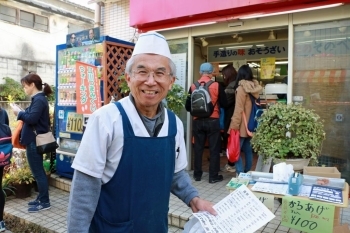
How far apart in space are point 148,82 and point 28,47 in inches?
618

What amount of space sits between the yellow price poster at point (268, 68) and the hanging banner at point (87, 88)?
4200mm

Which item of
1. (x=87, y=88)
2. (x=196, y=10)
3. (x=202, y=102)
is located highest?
(x=196, y=10)

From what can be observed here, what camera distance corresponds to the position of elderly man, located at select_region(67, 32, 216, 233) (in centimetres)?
147

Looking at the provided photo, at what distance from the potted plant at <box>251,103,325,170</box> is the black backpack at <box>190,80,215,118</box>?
1.14m

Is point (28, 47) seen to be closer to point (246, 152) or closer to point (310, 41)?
point (246, 152)

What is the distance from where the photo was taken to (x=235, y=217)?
162 centimetres

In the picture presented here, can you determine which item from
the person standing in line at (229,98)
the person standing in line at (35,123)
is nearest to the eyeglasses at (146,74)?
the person standing in line at (35,123)

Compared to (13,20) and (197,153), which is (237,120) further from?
(13,20)

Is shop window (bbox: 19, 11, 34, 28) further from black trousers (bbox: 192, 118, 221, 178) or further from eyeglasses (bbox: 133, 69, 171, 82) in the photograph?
eyeglasses (bbox: 133, 69, 171, 82)

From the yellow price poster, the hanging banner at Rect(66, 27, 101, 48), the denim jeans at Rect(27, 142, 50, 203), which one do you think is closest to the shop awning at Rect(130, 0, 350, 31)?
the hanging banner at Rect(66, 27, 101, 48)

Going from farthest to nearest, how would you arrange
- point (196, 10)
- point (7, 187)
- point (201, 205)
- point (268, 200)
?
point (196, 10)
point (7, 187)
point (268, 200)
point (201, 205)

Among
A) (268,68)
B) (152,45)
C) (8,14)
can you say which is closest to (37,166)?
(152,45)

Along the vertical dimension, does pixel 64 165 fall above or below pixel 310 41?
below

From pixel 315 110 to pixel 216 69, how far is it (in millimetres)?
3983
